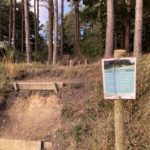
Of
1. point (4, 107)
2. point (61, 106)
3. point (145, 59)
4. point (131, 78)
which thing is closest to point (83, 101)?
point (61, 106)

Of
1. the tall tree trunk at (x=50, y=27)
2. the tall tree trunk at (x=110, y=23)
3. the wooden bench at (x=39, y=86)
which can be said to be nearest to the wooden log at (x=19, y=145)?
the wooden bench at (x=39, y=86)

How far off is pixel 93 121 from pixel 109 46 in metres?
8.75

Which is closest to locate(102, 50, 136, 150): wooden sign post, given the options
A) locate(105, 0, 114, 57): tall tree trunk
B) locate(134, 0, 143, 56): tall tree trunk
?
locate(134, 0, 143, 56): tall tree trunk

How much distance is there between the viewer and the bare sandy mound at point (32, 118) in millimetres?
8977

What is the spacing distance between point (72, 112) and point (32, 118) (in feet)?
4.12

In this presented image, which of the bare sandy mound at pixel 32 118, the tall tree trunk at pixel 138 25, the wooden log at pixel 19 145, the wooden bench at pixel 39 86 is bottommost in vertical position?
the wooden log at pixel 19 145

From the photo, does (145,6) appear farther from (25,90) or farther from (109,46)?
(25,90)

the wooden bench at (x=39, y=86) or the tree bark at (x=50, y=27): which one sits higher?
the tree bark at (x=50, y=27)

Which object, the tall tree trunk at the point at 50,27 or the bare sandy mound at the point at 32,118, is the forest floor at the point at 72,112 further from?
the tall tree trunk at the point at 50,27

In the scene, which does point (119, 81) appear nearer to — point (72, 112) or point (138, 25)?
point (72, 112)

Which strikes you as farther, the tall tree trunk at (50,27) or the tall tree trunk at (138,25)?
the tall tree trunk at (50,27)

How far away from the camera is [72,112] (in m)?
8.74

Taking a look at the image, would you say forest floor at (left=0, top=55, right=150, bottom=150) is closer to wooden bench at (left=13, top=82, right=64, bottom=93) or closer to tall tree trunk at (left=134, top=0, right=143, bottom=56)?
wooden bench at (left=13, top=82, right=64, bottom=93)

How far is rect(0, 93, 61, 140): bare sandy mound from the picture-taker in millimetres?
8977
